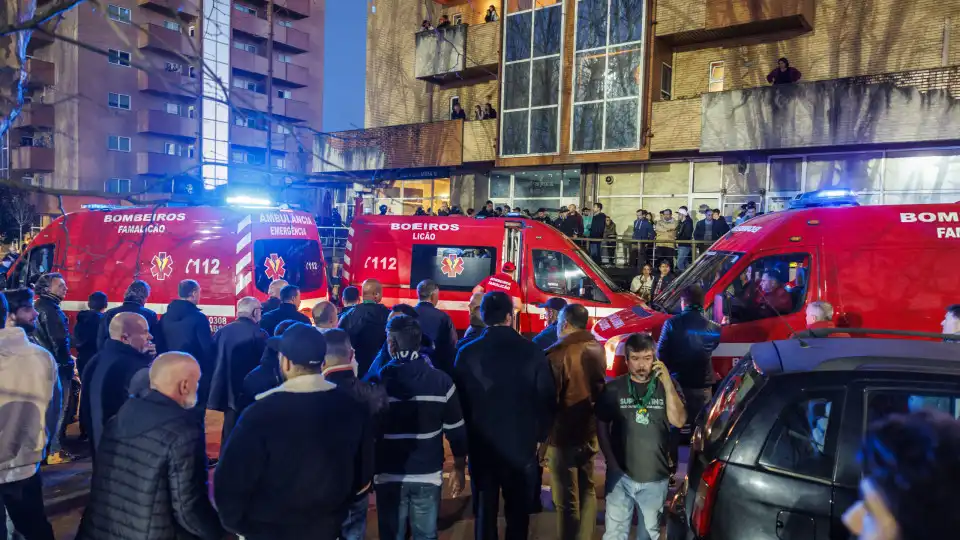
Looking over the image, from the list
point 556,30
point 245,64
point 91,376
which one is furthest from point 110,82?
point 91,376

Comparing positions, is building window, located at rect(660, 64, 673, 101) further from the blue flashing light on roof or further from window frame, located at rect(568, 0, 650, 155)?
the blue flashing light on roof

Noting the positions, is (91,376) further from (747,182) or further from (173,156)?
(173,156)

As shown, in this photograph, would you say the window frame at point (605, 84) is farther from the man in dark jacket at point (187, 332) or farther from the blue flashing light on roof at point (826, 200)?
the man in dark jacket at point (187, 332)

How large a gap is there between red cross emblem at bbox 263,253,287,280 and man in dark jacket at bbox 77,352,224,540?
653cm

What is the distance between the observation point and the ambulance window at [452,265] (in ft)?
34.2

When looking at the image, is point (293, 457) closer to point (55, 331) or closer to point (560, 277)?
point (55, 331)

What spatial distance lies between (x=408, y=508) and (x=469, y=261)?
701cm

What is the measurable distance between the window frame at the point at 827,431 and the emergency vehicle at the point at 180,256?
763cm

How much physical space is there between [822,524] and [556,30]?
18451mm

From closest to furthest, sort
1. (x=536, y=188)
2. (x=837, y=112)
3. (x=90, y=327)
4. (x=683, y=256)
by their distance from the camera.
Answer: (x=90, y=327) → (x=683, y=256) → (x=837, y=112) → (x=536, y=188)

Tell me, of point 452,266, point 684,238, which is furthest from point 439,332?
point 684,238

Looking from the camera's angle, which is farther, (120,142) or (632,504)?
(120,142)

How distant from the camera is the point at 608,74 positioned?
18.1 metres

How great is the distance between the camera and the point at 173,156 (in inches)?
1620
